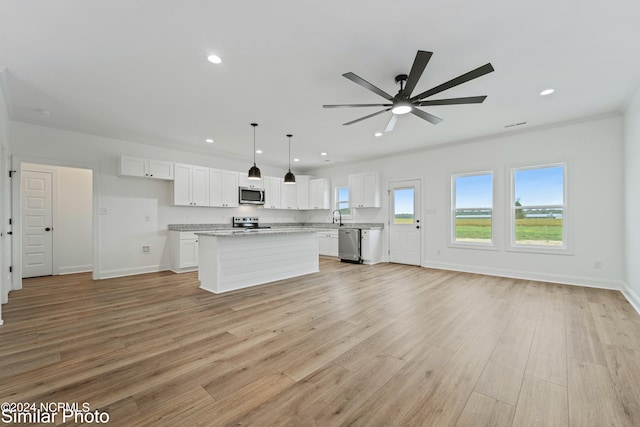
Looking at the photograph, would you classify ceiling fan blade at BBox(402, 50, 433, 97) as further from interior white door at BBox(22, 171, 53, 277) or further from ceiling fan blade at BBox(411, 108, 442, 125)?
interior white door at BBox(22, 171, 53, 277)

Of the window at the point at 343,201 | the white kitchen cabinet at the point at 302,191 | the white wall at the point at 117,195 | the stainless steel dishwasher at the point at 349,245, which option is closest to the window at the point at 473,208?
the stainless steel dishwasher at the point at 349,245

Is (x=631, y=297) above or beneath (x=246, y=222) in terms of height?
beneath

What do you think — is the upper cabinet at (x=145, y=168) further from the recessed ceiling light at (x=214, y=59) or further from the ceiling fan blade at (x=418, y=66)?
the ceiling fan blade at (x=418, y=66)

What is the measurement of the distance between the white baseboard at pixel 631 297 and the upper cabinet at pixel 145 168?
7.85 m

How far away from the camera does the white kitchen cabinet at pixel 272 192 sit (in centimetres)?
776

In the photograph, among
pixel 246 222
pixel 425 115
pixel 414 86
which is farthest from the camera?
pixel 246 222

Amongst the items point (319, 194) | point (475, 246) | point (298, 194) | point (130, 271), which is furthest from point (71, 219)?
point (475, 246)

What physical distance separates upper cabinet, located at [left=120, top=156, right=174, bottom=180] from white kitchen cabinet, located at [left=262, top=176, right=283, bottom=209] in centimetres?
250

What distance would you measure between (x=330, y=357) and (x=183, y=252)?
15.1ft

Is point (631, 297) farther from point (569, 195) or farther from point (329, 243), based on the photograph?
point (329, 243)

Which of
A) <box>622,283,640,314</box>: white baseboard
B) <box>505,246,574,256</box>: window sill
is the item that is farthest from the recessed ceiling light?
<box>505,246,574,256</box>: window sill

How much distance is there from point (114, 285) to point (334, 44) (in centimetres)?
509

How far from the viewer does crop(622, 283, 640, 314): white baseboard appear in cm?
337

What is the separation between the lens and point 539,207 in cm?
493
